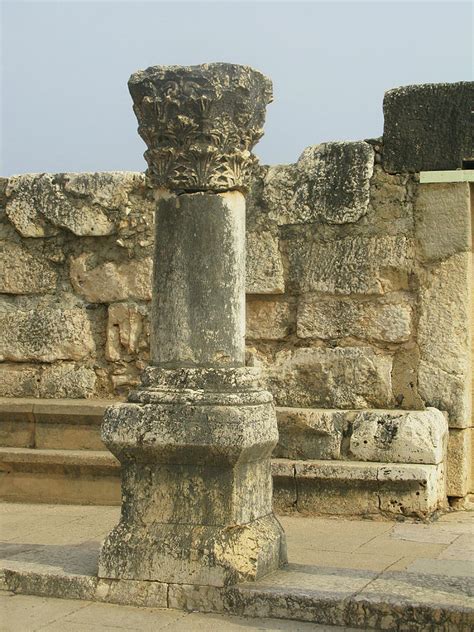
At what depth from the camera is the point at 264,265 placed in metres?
7.63

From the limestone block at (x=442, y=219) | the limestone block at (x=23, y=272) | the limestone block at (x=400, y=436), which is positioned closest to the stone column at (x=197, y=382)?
the limestone block at (x=400, y=436)

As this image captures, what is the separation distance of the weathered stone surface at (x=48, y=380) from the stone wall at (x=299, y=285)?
0.4 inches

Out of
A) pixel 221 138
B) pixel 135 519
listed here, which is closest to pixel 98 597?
pixel 135 519

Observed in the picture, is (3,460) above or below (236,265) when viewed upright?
below

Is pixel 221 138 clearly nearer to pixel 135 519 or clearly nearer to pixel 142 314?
pixel 135 519

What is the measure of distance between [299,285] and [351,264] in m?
0.41

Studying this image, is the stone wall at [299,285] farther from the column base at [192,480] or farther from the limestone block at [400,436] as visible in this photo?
the column base at [192,480]

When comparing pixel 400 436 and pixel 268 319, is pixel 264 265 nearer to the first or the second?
pixel 268 319

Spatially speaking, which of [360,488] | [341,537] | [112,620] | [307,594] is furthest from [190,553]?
[360,488]

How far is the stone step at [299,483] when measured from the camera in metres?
6.70

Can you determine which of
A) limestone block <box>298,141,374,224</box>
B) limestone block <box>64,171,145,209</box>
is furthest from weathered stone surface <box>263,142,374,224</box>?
limestone block <box>64,171,145,209</box>

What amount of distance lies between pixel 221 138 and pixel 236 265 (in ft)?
2.03

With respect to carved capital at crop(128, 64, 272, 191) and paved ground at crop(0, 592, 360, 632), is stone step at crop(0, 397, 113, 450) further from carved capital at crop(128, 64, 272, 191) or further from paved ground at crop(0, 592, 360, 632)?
carved capital at crop(128, 64, 272, 191)

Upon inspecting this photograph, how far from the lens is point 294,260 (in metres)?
7.58
